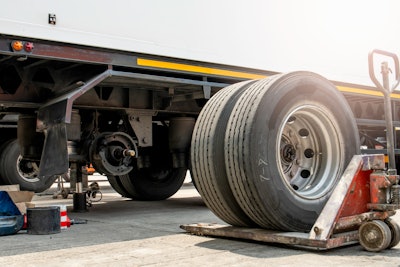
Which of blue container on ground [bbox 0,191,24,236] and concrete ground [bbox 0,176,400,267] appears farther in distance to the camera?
blue container on ground [bbox 0,191,24,236]

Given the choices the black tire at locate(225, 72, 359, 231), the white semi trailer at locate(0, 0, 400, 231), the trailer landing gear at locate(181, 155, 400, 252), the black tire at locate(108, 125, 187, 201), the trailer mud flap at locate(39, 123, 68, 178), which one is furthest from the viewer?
the black tire at locate(108, 125, 187, 201)

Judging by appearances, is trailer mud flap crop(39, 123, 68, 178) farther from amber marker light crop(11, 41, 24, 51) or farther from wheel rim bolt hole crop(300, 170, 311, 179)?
wheel rim bolt hole crop(300, 170, 311, 179)

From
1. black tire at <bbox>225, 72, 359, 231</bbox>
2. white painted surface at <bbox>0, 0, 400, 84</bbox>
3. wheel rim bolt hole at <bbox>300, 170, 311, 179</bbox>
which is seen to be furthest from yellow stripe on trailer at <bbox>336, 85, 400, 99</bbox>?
wheel rim bolt hole at <bbox>300, 170, 311, 179</bbox>

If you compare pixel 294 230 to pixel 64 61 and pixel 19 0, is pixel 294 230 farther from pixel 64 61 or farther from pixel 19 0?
pixel 19 0

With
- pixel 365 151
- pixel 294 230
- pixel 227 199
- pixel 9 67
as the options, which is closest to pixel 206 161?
pixel 227 199

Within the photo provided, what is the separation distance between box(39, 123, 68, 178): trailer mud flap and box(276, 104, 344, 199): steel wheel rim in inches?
77.9

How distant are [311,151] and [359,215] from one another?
3.34ft

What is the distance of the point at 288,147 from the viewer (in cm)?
469

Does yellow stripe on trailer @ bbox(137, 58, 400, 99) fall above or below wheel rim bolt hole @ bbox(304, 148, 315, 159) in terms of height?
above

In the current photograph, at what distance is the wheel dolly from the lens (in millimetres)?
3680

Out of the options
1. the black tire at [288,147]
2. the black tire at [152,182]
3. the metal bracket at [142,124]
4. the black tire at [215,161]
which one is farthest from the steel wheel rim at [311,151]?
the black tire at [152,182]

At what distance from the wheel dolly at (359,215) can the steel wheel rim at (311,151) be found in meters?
0.61

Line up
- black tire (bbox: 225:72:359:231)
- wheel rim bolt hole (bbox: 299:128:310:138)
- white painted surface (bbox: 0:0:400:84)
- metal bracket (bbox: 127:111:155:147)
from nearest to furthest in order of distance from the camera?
1. black tire (bbox: 225:72:359:231)
2. wheel rim bolt hole (bbox: 299:128:310:138)
3. white painted surface (bbox: 0:0:400:84)
4. metal bracket (bbox: 127:111:155:147)

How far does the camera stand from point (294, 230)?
13.4ft
